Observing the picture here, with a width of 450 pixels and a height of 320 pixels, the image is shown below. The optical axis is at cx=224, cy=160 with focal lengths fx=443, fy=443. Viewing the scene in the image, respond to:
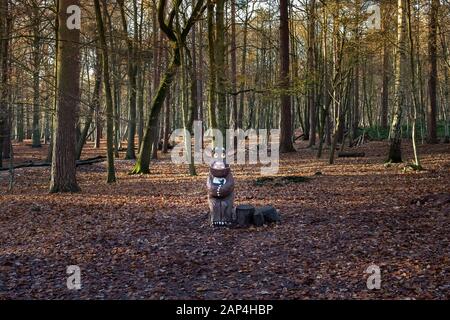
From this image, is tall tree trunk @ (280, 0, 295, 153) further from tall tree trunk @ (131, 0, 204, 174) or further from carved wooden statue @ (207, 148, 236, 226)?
carved wooden statue @ (207, 148, 236, 226)

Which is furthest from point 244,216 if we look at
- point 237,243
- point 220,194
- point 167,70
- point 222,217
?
point 167,70

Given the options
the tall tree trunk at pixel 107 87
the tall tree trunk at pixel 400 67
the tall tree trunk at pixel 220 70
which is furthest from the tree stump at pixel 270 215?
the tall tree trunk at pixel 400 67

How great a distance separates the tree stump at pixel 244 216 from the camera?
946 centimetres

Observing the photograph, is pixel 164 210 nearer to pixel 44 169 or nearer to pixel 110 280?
pixel 110 280

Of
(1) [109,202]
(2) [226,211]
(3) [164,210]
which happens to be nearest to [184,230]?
(2) [226,211]

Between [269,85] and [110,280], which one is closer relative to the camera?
[110,280]

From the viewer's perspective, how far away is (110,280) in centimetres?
651

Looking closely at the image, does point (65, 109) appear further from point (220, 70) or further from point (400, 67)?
point (400, 67)

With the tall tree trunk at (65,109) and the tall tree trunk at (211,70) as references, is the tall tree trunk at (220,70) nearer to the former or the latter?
the tall tree trunk at (211,70)

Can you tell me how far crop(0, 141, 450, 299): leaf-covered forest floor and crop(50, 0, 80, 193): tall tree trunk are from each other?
76 centimetres

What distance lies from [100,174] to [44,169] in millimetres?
2888

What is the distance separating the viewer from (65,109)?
13.0 metres

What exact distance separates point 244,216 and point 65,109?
678 cm

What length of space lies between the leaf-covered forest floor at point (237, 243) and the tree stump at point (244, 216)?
0.31 m
